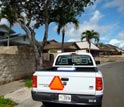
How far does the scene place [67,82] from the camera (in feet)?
24.5

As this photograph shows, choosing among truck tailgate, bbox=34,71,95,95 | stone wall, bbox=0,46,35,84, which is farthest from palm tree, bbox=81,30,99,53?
truck tailgate, bbox=34,71,95,95

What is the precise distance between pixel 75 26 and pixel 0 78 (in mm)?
19415

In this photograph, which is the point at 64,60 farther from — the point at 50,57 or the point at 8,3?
the point at 50,57

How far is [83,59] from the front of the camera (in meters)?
10.4

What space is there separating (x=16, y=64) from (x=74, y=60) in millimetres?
6203

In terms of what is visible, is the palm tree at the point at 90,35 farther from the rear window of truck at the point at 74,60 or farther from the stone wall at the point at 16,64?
the rear window of truck at the point at 74,60

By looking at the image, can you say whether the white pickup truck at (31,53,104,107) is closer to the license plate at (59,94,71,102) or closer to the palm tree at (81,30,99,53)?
the license plate at (59,94,71,102)

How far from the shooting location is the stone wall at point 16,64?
14.0m

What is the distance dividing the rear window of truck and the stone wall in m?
4.43

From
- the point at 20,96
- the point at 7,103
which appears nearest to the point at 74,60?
the point at 20,96

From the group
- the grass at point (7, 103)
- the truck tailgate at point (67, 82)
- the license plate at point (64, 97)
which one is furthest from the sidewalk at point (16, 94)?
the license plate at point (64, 97)

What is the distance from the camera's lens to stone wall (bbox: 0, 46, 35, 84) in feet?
46.0

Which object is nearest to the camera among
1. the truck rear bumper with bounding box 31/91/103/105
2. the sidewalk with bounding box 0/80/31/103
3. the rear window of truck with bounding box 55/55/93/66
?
the truck rear bumper with bounding box 31/91/103/105

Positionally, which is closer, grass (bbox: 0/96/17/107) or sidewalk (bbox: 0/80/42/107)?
grass (bbox: 0/96/17/107)
